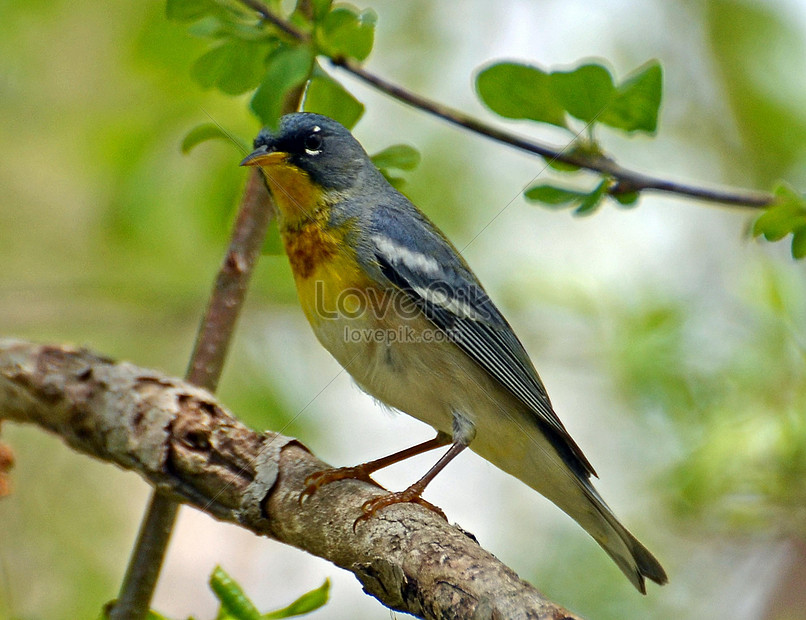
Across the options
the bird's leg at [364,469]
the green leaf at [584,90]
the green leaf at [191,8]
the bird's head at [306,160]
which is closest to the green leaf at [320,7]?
the green leaf at [191,8]

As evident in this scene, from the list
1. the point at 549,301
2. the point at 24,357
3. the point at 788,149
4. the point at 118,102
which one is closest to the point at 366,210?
the point at 24,357

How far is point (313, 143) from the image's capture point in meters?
4.13

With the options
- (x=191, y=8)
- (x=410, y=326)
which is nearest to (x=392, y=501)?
(x=410, y=326)

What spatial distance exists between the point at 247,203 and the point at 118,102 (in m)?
3.16

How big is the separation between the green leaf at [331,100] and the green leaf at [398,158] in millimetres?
218

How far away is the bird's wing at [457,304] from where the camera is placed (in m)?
3.96

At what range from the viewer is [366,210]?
13.8 feet

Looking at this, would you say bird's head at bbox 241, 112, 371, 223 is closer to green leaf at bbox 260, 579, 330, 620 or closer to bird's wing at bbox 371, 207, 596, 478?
bird's wing at bbox 371, 207, 596, 478

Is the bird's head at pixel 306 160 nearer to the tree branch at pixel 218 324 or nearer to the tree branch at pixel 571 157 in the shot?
the tree branch at pixel 218 324

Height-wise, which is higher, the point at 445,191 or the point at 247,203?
the point at 445,191

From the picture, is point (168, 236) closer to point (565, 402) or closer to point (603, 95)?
point (603, 95)

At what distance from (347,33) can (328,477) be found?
1953 mm

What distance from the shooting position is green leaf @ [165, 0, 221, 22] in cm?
331

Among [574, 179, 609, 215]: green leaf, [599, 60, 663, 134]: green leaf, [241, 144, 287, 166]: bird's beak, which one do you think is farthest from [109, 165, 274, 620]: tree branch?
[599, 60, 663, 134]: green leaf
